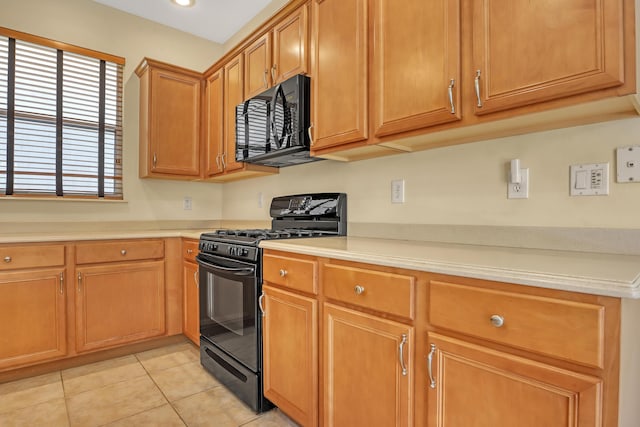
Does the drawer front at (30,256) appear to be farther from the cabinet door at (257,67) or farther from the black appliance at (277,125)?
the cabinet door at (257,67)

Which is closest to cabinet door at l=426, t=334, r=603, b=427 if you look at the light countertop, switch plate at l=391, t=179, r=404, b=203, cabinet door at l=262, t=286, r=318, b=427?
the light countertop

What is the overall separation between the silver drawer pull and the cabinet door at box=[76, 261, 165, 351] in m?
2.39

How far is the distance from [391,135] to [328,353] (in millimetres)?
981

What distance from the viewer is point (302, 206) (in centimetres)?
239

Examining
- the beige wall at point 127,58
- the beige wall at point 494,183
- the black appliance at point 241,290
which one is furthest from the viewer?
the beige wall at point 127,58

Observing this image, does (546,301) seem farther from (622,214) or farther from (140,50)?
(140,50)

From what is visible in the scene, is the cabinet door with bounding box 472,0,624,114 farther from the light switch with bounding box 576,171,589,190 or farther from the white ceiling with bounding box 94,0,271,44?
the white ceiling with bounding box 94,0,271,44

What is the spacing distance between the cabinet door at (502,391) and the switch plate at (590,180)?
742mm

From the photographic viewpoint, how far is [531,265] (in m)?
0.96

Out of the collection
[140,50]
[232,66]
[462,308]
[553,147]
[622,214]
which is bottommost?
[462,308]

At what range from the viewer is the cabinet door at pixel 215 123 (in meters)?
2.88

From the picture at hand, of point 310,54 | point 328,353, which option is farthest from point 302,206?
point 328,353

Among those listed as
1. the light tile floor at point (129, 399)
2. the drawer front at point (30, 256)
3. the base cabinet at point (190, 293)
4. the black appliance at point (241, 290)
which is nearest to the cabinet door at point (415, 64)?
the black appliance at point (241, 290)

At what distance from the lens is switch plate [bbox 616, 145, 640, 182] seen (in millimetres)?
1168
